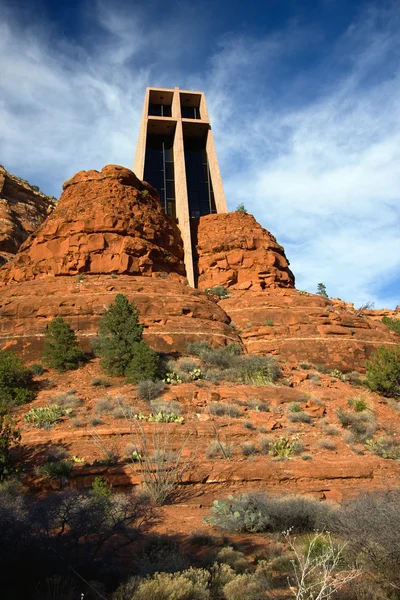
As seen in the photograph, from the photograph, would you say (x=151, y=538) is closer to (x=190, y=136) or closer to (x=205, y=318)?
(x=205, y=318)

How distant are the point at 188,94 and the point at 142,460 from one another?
42.0 metres

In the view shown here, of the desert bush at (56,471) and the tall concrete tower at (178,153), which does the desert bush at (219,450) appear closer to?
the desert bush at (56,471)

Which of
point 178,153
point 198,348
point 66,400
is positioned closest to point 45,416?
point 66,400

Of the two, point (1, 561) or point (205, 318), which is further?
point (205, 318)

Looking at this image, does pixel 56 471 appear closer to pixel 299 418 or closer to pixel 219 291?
pixel 299 418

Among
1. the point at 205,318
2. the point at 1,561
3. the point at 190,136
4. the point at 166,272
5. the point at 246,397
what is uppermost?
the point at 190,136

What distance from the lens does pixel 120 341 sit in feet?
51.6

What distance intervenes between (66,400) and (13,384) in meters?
2.34

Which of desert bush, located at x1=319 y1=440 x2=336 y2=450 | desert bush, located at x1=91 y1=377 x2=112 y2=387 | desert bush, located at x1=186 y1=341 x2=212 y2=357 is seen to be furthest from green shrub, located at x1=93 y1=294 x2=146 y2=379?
desert bush, located at x1=319 y1=440 x2=336 y2=450

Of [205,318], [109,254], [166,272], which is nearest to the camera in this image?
[205,318]

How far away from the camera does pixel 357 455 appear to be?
32.8 feet

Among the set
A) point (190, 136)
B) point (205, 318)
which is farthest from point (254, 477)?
point (190, 136)

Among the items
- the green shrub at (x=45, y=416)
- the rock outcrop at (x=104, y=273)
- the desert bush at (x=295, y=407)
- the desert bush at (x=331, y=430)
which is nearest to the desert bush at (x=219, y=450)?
the desert bush at (x=331, y=430)

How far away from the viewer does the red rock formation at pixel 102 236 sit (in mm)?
24000
